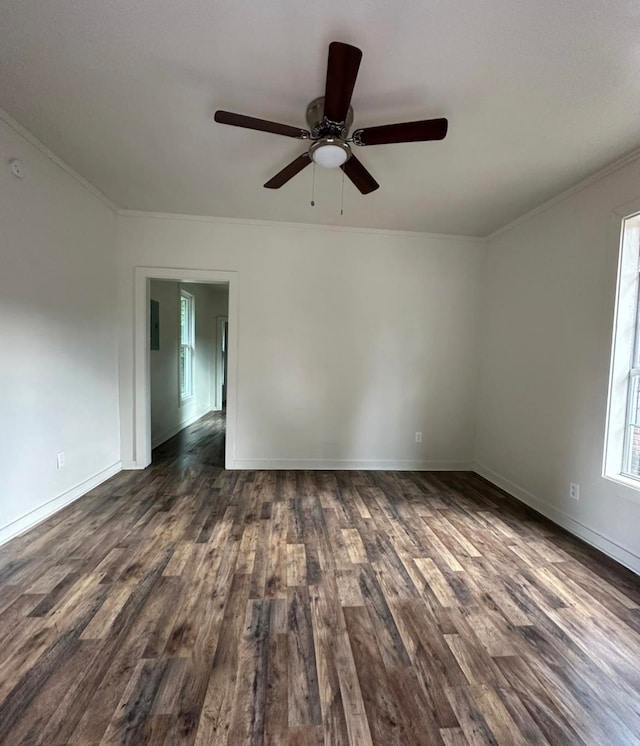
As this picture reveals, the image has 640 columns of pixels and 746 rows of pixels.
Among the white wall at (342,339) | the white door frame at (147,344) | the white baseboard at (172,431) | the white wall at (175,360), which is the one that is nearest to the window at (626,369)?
the white wall at (342,339)

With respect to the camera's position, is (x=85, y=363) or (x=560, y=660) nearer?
(x=560, y=660)

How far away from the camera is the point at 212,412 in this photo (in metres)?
7.17

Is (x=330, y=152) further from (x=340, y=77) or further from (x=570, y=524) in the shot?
(x=570, y=524)

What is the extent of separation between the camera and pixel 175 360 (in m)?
5.23

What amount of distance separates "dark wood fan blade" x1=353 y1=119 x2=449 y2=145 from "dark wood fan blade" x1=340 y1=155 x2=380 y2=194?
19 centimetres

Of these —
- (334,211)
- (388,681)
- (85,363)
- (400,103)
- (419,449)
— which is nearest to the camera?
(388,681)

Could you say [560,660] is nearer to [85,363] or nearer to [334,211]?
[334,211]

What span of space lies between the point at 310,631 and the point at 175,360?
14.7ft

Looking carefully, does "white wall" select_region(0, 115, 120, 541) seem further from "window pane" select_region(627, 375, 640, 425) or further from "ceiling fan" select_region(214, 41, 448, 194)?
"window pane" select_region(627, 375, 640, 425)

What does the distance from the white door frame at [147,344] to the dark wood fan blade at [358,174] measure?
1.86m

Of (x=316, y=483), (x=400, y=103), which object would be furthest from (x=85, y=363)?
(x=400, y=103)

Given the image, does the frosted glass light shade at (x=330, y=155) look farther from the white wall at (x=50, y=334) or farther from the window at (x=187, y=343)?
the window at (x=187, y=343)

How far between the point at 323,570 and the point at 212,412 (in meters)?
5.62

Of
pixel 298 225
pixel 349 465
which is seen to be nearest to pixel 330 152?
pixel 298 225
